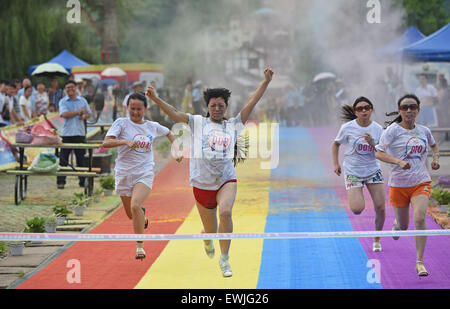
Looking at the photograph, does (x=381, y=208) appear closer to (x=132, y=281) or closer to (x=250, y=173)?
(x=132, y=281)

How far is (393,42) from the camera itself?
902 inches

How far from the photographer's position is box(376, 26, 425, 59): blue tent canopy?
72.1ft

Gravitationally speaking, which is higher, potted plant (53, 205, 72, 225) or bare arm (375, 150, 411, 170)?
bare arm (375, 150, 411, 170)

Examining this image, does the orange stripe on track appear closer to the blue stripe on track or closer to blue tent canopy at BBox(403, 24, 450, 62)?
the blue stripe on track

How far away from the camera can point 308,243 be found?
31.7 feet

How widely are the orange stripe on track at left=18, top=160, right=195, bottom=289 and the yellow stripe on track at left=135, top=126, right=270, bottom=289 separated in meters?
0.13

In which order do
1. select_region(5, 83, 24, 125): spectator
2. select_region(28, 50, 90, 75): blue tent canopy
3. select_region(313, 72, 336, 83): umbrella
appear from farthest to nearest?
select_region(28, 50, 90, 75): blue tent canopy, select_region(313, 72, 336, 83): umbrella, select_region(5, 83, 24, 125): spectator

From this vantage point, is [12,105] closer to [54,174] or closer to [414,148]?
[54,174]

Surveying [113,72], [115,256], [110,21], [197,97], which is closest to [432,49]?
[197,97]

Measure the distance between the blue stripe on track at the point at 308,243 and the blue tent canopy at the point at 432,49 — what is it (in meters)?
4.53

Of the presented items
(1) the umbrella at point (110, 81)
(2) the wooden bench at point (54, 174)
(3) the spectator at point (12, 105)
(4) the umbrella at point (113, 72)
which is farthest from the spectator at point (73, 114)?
(1) the umbrella at point (110, 81)

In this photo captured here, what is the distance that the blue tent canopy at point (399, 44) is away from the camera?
→ 72.1 ft

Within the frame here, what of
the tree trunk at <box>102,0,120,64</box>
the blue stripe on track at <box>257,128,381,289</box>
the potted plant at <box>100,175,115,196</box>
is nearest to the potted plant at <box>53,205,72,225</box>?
the potted plant at <box>100,175,115,196</box>

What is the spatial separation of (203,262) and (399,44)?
51.4ft
